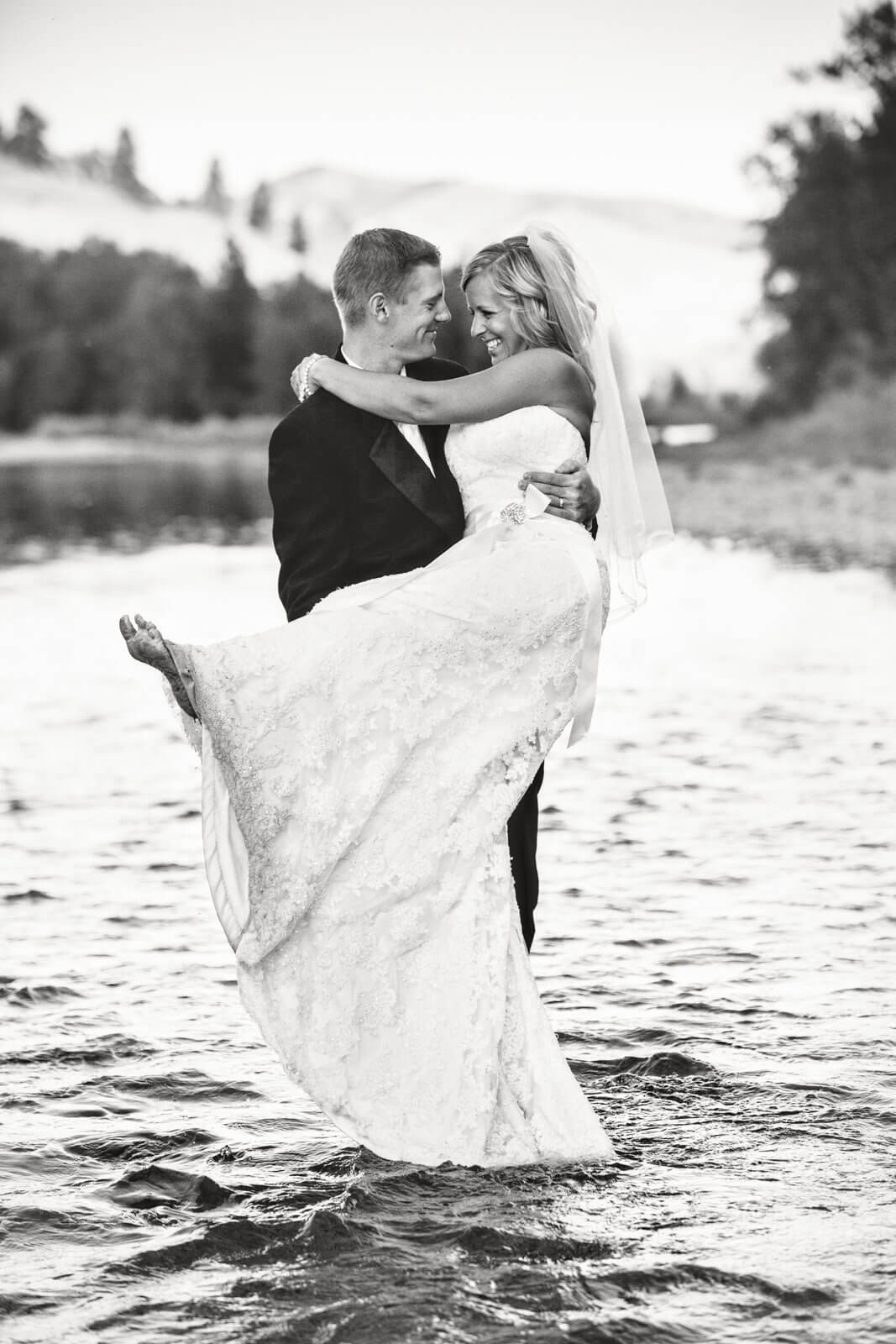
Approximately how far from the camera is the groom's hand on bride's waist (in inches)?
219

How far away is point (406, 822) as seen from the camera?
535 centimetres

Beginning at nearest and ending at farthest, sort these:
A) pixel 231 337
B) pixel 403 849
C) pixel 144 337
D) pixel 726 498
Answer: pixel 403 849 → pixel 726 498 → pixel 144 337 → pixel 231 337

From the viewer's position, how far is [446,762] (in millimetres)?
5375

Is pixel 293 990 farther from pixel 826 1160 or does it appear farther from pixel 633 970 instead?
pixel 633 970

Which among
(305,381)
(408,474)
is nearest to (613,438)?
(408,474)

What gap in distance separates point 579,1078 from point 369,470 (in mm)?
1990

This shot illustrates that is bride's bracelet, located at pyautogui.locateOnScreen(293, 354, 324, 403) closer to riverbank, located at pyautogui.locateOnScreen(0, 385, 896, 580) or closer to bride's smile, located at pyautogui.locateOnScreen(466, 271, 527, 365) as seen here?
bride's smile, located at pyautogui.locateOnScreen(466, 271, 527, 365)

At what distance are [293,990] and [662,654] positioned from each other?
11792 mm

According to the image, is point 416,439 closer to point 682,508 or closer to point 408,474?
point 408,474

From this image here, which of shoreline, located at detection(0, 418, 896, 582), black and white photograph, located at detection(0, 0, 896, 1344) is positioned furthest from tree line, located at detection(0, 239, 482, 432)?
black and white photograph, located at detection(0, 0, 896, 1344)

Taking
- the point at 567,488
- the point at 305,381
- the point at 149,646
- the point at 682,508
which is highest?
the point at 305,381

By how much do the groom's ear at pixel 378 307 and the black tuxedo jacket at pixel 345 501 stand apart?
0.26 metres

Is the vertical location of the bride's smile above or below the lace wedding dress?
above

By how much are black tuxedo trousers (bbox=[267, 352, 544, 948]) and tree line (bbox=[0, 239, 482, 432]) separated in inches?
3886
